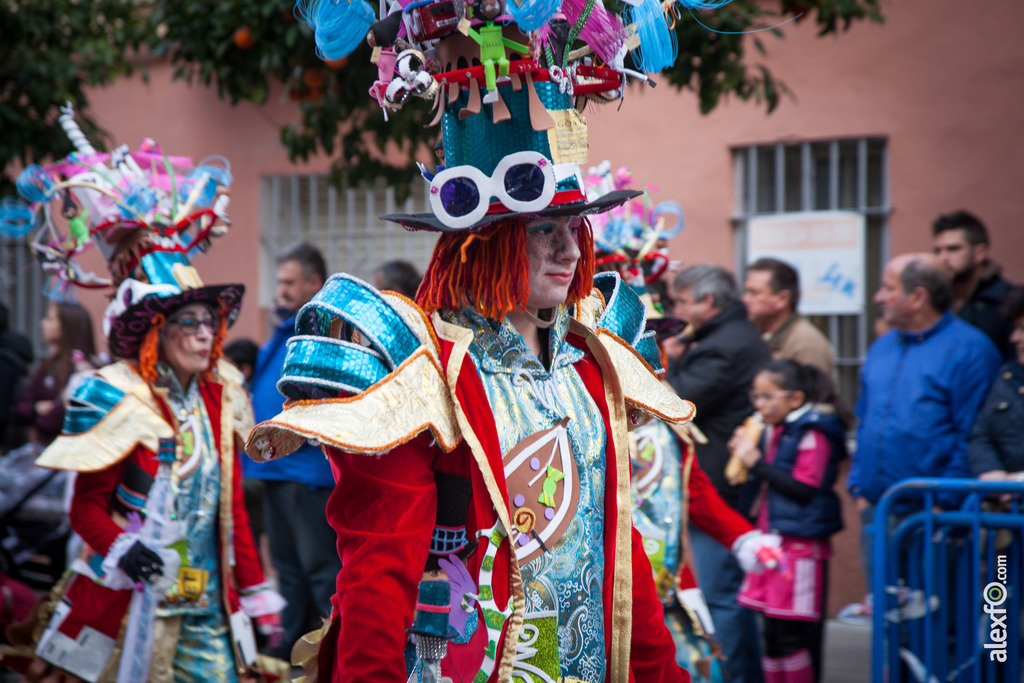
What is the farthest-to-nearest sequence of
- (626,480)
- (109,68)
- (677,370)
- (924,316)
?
(109,68), (677,370), (924,316), (626,480)

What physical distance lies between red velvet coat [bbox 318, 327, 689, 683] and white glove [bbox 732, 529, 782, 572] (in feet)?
4.16

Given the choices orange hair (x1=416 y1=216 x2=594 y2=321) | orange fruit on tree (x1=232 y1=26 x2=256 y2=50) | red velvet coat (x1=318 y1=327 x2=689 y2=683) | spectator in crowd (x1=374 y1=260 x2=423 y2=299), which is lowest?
red velvet coat (x1=318 y1=327 x2=689 y2=683)

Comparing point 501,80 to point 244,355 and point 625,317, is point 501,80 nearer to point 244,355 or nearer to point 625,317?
point 625,317

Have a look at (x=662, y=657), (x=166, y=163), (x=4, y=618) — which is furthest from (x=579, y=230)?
(x=4, y=618)

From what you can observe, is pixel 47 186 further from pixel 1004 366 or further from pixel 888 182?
pixel 888 182

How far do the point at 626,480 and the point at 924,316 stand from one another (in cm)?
315

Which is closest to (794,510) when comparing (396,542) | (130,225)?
(130,225)

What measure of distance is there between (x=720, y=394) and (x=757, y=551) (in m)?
1.76

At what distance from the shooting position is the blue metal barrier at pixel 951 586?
13.5 ft

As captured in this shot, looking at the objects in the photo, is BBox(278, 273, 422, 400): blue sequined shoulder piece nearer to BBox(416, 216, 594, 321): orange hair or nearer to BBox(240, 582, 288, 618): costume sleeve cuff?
BBox(416, 216, 594, 321): orange hair

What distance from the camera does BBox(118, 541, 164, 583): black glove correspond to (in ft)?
12.6

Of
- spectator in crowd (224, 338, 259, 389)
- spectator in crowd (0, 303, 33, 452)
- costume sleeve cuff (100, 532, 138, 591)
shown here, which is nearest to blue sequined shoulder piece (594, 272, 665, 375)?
costume sleeve cuff (100, 532, 138, 591)

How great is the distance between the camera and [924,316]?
16.6 feet
